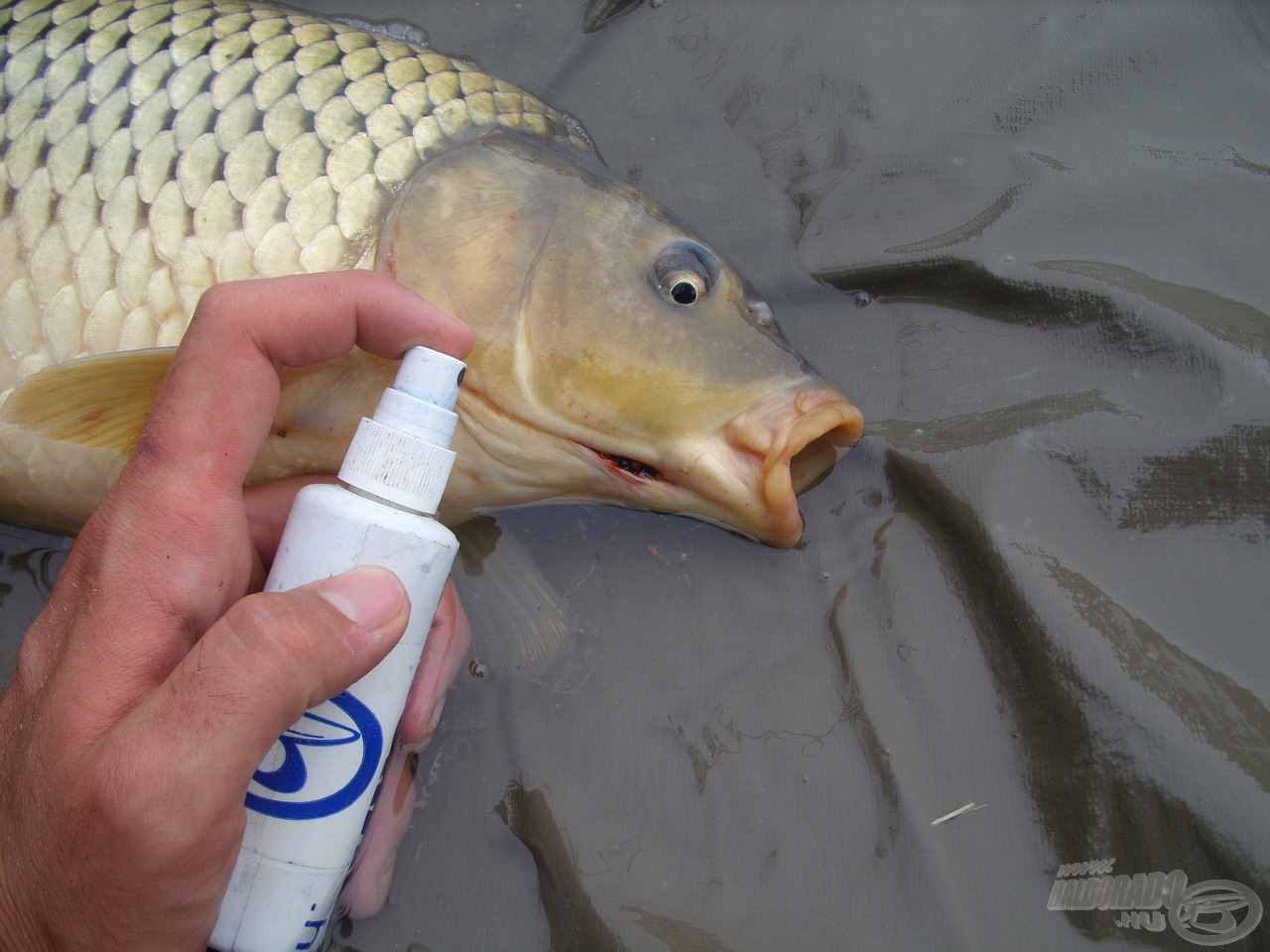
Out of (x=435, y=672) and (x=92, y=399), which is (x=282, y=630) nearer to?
(x=435, y=672)

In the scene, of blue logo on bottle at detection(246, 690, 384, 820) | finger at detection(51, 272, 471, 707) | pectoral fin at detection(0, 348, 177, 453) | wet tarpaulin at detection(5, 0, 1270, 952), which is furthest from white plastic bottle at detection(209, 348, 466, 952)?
pectoral fin at detection(0, 348, 177, 453)

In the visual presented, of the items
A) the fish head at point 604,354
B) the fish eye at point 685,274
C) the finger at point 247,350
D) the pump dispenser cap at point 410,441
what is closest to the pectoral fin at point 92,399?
the finger at point 247,350

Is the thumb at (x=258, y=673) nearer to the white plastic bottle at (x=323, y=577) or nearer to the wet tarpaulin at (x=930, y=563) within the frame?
the white plastic bottle at (x=323, y=577)

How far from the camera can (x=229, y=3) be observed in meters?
1.62

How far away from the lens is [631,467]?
Answer: 1.46 m

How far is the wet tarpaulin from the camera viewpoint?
1292mm

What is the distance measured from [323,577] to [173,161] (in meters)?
0.91

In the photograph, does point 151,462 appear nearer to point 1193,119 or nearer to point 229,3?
point 229,3

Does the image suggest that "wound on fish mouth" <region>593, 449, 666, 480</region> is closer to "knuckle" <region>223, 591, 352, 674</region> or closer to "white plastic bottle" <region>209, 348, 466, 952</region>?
"white plastic bottle" <region>209, 348, 466, 952</region>

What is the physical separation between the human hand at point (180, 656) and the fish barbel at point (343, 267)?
252 millimetres

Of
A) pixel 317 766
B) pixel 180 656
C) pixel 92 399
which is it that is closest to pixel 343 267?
pixel 92 399

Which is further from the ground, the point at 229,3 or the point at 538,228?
the point at 229,3

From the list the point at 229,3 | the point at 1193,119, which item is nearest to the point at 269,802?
the point at 229,3

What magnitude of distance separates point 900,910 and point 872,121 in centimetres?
154
